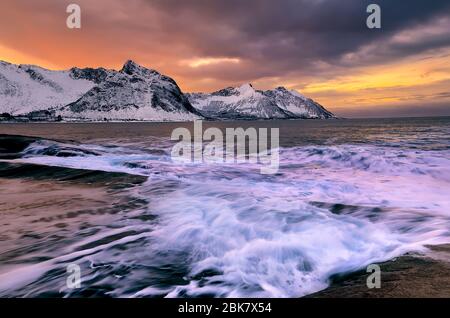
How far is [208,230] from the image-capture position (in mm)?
8570

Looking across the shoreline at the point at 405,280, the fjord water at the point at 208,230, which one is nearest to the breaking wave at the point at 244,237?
the fjord water at the point at 208,230

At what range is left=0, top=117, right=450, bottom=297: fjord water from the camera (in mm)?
5832

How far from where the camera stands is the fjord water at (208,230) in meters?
5.83

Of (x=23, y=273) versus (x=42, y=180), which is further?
(x=42, y=180)

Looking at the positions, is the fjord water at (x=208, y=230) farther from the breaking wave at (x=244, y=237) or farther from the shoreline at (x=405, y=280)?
the shoreline at (x=405, y=280)

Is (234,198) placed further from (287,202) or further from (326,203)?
(326,203)

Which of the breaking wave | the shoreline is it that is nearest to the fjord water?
the breaking wave

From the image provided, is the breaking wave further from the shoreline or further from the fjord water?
the shoreline

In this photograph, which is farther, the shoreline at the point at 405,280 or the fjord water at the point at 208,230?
the fjord water at the point at 208,230

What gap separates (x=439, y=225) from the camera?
333 inches

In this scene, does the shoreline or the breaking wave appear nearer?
the shoreline

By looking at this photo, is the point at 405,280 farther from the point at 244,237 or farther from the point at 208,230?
the point at 208,230

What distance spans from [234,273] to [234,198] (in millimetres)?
6070

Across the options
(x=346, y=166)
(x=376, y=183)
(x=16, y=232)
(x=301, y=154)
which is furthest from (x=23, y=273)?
(x=301, y=154)
